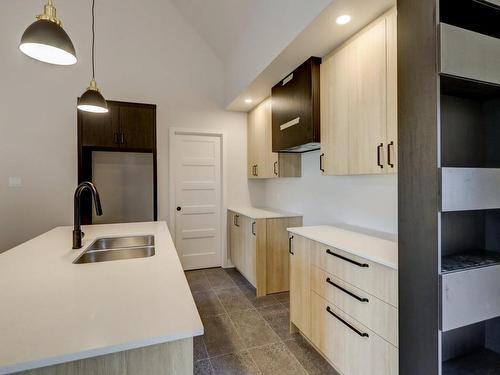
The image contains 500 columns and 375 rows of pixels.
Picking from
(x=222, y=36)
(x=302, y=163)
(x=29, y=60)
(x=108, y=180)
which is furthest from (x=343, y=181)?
(x=29, y=60)

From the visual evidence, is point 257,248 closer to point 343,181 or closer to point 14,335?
point 343,181

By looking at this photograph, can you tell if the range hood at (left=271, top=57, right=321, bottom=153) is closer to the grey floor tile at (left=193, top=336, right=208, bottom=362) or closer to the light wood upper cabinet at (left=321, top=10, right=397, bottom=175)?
the light wood upper cabinet at (left=321, top=10, right=397, bottom=175)

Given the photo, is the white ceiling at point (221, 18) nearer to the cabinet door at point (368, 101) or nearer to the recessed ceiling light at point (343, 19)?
the recessed ceiling light at point (343, 19)

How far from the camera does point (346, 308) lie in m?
1.63

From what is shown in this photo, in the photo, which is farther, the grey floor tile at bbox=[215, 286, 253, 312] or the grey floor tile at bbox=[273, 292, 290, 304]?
the grey floor tile at bbox=[273, 292, 290, 304]

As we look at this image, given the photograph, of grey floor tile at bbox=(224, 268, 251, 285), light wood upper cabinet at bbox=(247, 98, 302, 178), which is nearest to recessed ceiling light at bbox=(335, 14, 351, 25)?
light wood upper cabinet at bbox=(247, 98, 302, 178)

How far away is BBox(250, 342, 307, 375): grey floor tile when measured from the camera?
6.01 feet

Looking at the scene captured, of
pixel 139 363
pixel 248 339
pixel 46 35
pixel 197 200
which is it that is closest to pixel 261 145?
pixel 197 200

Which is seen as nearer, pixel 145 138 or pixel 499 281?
pixel 499 281

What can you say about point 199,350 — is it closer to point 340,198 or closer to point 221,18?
point 340,198

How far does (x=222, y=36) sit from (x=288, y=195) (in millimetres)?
2400

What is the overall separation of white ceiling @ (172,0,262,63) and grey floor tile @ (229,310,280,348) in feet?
10.2

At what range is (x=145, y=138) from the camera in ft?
11.3

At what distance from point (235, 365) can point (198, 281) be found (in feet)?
5.82
